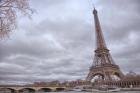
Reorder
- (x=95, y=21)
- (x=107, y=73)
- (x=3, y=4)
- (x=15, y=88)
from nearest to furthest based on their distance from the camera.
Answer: (x=3, y=4) < (x=107, y=73) < (x=95, y=21) < (x=15, y=88)

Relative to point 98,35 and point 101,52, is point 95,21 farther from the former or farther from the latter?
point 101,52

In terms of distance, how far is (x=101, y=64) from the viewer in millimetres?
87188

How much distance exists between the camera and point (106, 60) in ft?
293

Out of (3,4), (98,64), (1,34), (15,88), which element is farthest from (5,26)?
(15,88)

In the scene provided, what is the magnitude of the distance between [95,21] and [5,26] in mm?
92250

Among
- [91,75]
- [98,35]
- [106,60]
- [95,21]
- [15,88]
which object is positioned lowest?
[15,88]

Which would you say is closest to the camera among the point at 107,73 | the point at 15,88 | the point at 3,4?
the point at 3,4

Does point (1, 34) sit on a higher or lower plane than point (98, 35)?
lower

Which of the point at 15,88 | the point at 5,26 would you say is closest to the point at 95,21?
the point at 15,88

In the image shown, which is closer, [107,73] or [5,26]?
[5,26]

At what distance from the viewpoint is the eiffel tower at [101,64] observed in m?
86.2

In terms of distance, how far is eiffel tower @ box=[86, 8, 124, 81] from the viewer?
86.2 m

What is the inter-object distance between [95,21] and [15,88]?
55.5 metres

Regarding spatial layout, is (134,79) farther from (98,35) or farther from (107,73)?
(98,35)
